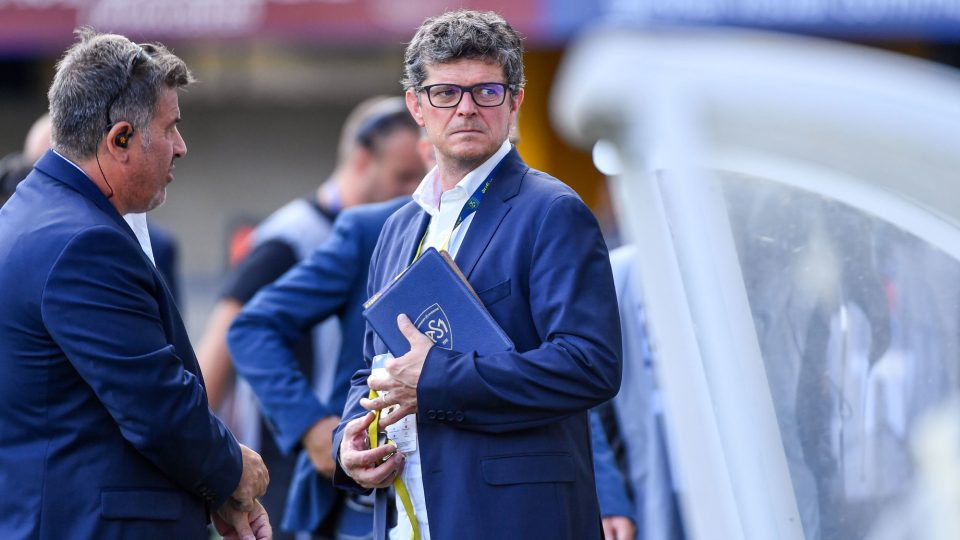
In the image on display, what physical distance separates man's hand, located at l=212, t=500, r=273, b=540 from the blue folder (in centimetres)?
63

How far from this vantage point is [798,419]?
6.03ft

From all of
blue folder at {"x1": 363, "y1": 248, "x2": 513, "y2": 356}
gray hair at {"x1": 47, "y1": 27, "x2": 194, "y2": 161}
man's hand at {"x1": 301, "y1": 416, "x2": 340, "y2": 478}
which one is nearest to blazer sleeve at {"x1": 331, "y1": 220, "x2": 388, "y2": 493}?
blue folder at {"x1": 363, "y1": 248, "x2": 513, "y2": 356}

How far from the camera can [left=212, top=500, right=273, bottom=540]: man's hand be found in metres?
3.03

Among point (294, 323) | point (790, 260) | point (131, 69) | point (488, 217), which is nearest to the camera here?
point (790, 260)

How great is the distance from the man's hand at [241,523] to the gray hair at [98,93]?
87cm

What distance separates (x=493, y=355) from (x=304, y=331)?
155cm

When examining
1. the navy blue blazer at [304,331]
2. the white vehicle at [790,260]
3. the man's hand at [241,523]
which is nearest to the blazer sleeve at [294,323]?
the navy blue blazer at [304,331]

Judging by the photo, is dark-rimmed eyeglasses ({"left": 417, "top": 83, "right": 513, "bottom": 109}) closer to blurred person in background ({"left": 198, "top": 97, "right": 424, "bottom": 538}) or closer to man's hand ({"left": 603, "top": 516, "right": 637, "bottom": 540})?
blurred person in background ({"left": 198, "top": 97, "right": 424, "bottom": 538})

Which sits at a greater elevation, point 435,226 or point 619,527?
point 435,226

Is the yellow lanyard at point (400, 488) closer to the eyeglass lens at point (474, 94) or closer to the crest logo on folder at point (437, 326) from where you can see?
the crest logo on folder at point (437, 326)

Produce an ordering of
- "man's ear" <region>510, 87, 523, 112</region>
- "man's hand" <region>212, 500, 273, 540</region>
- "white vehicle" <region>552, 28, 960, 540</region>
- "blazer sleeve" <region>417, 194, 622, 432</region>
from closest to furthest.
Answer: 1. "white vehicle" <region>552, 28, 960, 540</region>
2. "blazer sleeve" <region>417, 194, 622, 432</region>
3. "man's ear" <region>510, 87, 523, 112</region>
4. "man's hand" <region>212, 500, 273, 540</region>

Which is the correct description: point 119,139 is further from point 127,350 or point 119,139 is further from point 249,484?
point 249,484

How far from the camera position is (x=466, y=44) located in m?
2.81

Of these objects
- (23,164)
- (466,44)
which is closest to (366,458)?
(466,44)
